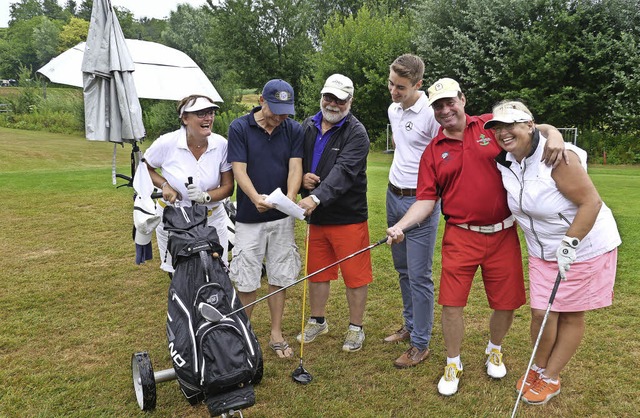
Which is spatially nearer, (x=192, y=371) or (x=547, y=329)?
(x=192, y=371)

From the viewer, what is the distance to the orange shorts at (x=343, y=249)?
12.6ft

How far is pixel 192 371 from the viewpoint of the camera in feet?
8.43

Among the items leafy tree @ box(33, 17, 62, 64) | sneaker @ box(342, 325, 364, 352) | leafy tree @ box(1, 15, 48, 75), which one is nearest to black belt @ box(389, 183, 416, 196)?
sneaker @ box(342, 325, 364, 352)

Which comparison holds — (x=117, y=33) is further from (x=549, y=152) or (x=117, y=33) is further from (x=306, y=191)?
(x=549, y=152)

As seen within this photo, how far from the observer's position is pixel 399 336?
161 inches

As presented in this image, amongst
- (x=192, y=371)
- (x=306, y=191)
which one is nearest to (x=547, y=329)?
(x=306, y=191)

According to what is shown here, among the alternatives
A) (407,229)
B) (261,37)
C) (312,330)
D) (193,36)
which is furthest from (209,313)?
(193,36)

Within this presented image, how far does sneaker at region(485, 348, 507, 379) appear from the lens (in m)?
3.46

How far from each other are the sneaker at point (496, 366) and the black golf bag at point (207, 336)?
1.62 meters

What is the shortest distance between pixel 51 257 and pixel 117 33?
2.93 m

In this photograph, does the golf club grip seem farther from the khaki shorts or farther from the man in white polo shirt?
the khaki shorts

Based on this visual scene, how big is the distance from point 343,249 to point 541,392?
1.61m

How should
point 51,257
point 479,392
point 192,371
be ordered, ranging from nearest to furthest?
point 192,371 → point 479,392 → point 51,257

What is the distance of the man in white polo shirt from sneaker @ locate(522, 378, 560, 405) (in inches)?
31.2
